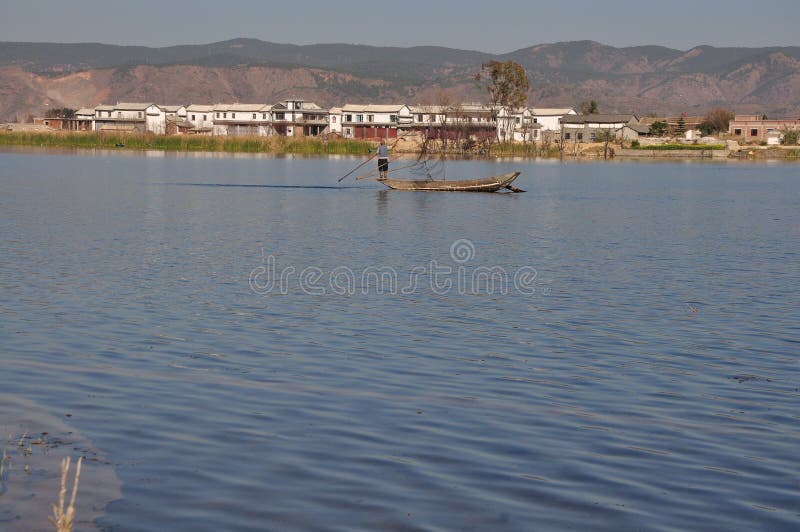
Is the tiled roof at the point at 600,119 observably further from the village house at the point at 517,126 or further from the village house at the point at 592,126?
the village house at the point at 517,126

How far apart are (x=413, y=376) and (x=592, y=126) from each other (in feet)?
563

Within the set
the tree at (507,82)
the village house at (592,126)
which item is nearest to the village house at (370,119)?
the tree at (507,82)

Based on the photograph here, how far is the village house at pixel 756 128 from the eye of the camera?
6830 inches

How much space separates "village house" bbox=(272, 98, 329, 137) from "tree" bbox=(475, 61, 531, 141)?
4321cm

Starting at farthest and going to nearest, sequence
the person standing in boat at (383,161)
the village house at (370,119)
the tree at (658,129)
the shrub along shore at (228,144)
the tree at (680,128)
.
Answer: the village house at (370,119) → the tree at (680,128) → the tree at (658,129) → the shrub along shore at (228,144) → the person standing in boat at (383,161)

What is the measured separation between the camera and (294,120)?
641 ft

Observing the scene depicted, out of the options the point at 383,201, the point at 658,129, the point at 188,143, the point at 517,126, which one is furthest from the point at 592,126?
the point at 383,201

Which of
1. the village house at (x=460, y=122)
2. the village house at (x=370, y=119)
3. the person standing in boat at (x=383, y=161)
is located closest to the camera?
the person standing in boat at (x=383, y=161)

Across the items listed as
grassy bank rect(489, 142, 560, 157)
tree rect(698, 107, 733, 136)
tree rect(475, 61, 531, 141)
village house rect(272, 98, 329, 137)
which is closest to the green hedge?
grassy bank rect(489, 142, 560, 157)

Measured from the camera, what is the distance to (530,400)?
563 inches

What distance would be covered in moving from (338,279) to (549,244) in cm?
1317

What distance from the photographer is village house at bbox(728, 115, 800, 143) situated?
173488 mm

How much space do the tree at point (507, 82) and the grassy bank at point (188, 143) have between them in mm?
27155

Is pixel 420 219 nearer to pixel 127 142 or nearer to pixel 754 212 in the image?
pixel 754 212
